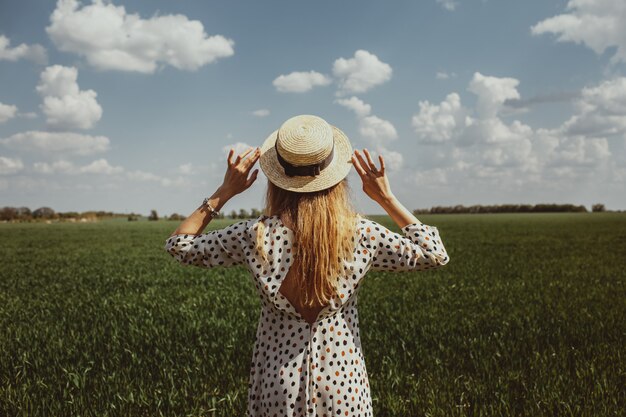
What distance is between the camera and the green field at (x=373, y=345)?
543 centimetres

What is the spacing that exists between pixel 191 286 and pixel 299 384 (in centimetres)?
1094

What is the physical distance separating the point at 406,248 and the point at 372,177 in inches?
16.4

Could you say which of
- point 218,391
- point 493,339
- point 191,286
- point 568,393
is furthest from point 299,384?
point 191,286

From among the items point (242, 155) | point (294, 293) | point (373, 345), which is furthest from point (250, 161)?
point (373, 345)

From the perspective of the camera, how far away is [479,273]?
15.3 m

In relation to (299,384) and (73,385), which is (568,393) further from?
(73,385)

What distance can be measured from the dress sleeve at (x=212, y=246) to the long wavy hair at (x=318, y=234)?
16cm

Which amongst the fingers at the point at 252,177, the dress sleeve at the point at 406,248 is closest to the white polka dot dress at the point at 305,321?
the dress sleeve at the point at 406,248

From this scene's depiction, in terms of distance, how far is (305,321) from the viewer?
109 inches

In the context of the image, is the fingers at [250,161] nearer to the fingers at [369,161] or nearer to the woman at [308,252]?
the woman at [308,252]

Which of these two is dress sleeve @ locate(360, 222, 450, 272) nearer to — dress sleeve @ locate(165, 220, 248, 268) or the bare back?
the bare back

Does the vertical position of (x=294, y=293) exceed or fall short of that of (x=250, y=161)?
it falls short

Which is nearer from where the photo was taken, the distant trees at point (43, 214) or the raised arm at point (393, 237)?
the raised arm at point (393, 237)

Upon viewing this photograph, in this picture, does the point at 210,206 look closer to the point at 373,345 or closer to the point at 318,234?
the point at 318,234
